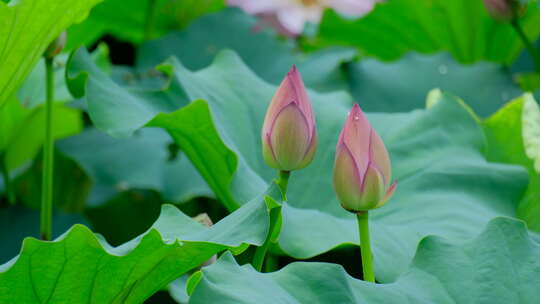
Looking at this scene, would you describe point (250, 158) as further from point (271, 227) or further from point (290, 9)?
point (290, 9)

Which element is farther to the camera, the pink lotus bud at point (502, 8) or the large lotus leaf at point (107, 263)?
the pink lotus bud at point (502, 8)

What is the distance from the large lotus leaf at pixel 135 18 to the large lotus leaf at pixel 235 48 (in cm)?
11

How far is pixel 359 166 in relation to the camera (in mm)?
830

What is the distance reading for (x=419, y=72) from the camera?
1.81m

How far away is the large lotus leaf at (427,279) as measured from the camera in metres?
0.73

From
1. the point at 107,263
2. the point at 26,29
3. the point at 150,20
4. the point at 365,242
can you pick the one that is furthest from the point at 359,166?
the point at 150,20

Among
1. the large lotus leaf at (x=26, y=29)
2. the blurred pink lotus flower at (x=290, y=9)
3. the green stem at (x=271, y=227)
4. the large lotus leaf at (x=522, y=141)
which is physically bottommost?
the blurred pink lotus flower at (x=290, y=9)

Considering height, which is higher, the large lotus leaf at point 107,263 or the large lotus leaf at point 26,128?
the large lotus leaf at point 107,263

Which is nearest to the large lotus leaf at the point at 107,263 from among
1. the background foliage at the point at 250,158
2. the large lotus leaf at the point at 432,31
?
the background foliage at the point at 250,158

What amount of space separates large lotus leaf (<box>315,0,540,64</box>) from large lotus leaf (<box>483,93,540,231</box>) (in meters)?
0.54

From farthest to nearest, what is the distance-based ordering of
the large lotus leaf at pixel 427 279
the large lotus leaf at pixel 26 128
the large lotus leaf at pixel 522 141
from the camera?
1. the large lotus leaf at pixel 26 128
2. the large lotus leaf at pixel 522 141
3. the large lotus leaf at pixel 427 279

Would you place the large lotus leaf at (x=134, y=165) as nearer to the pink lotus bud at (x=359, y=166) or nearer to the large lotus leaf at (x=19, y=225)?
the large lotus leaf at (x=19, y=225)

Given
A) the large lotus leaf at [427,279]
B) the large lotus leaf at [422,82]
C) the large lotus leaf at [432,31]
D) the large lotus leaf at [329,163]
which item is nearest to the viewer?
the large lotus leaf at [427,279]

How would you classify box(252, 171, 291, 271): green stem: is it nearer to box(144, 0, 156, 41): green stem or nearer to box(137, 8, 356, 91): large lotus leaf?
box(137, 8, 356, 91): large lotus leaf
